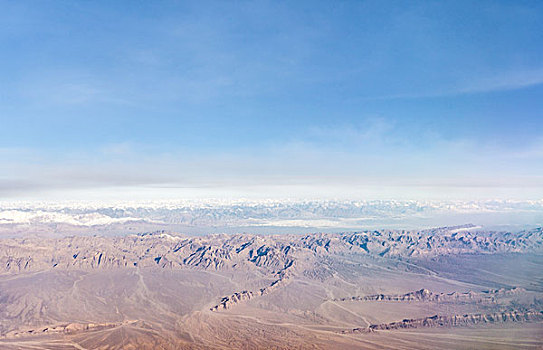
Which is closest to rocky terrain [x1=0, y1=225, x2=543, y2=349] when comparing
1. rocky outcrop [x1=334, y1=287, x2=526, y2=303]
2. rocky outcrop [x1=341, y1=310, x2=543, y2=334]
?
rocky outcrop [x1=341, y1=310, x2=543, y2=334]

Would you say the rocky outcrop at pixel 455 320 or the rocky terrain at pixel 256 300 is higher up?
the rocky outcrop at pixel 455 320

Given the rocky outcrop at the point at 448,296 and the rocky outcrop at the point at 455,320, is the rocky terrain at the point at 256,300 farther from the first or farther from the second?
the rocky outcrop at the point at 448,296

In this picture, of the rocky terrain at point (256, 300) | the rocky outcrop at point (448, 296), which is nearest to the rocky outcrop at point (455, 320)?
the rocky terrain at point (256, 300)

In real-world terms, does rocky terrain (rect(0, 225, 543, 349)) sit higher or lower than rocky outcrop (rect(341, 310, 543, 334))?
lower

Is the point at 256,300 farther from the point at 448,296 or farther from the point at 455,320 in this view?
the point at 448,296

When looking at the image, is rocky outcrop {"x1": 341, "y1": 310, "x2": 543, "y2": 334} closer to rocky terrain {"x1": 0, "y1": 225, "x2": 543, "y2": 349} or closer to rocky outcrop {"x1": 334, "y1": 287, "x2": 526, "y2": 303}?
rocky terrain {"x1": 0, "y1": 225, "x2": 543, "y2": 349}

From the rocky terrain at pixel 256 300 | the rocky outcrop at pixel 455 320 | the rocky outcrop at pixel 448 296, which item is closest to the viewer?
the rocky terrain at pixel 256 300

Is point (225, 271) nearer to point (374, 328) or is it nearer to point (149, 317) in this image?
point (149, 317)

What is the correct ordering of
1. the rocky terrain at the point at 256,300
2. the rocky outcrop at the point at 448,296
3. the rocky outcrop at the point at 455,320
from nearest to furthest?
1. the rocky terrain at the point at 256,300
2. the rocky outcrop at the point at 455,320
3. the rocky outcrop at the point at 448,296

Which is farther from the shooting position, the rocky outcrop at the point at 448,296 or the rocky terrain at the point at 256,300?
the rocky outcrop at the point at 448,296
